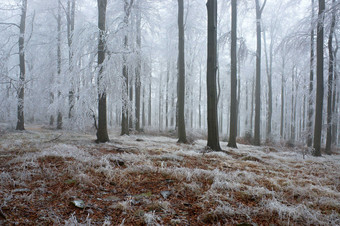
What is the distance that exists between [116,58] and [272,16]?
1512cm

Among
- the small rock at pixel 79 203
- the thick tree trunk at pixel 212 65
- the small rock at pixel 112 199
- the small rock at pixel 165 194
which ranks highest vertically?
the thick tree trunk at pixel 212 65

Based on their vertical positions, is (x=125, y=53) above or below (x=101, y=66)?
above

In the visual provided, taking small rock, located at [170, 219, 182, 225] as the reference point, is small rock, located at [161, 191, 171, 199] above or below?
below

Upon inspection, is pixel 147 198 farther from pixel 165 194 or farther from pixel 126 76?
pixel 126 76

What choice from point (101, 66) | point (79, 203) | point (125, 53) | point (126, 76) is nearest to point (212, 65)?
point (125, 53)

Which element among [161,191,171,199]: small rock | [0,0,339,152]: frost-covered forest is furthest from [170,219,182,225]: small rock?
[0,0,339,152]: frost-covered forest

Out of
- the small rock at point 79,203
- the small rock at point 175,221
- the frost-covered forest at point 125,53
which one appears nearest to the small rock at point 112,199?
the small rock at point 79,203

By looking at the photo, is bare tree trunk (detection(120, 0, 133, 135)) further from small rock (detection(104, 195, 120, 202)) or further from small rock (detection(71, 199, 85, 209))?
small rock (detection(71, 199, 85, 209))

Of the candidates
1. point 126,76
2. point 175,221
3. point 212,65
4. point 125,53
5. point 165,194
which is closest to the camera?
point 175,221

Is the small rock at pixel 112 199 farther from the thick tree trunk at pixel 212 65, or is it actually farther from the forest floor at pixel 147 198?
the thick tree trunk at pixel 212 65

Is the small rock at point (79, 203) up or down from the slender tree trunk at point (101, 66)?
down

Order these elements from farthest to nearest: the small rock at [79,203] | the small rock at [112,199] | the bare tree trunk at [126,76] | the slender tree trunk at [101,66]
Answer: the bare tree trunk at [126,76] < the slender tree trunk at [101,66] < the small rock at [112,199] < the small rock at [79,203]

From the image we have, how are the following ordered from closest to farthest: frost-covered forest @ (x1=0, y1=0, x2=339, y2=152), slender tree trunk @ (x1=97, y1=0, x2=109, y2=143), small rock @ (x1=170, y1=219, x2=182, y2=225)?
1. small rock @ (x1=170, y1=219, x2=182, y2=225)
2. frost-covered forest @ (x1=0, y1=0, x2=339, y2=152)
3. slender tree trunk @ (x1=97, y1=0, x2=109, y2=143)

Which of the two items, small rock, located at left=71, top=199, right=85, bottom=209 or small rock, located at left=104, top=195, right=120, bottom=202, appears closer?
small rock, located at left=71, top=199, right=85, bottom=209
